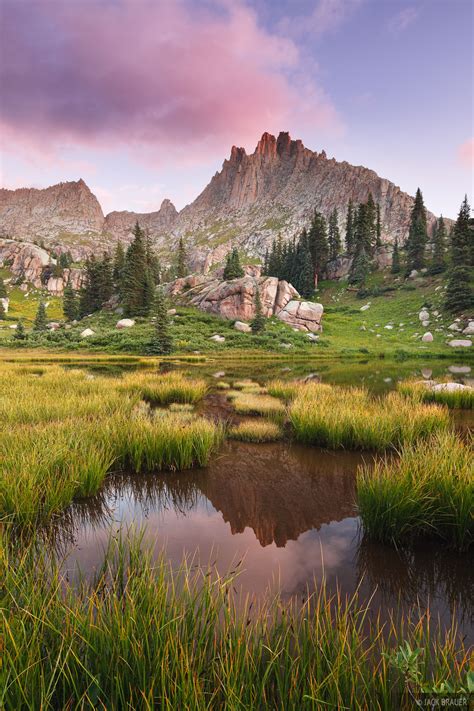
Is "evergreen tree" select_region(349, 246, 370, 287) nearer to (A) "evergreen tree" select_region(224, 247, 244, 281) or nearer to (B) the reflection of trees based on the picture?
(A) "evergreen tree" select_region(224, 247, 244, 281)

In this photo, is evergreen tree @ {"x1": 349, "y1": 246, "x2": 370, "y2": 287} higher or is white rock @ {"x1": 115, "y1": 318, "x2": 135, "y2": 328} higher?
evergreen tree @ {"x1": 349, "y1": 246, "x2": 370, "y2": 287}

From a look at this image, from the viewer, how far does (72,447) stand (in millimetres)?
6824

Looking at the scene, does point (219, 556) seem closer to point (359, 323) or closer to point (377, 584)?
point (377, 584)

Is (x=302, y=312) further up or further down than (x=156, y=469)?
further up

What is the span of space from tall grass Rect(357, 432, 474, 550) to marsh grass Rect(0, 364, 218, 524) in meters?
4.05

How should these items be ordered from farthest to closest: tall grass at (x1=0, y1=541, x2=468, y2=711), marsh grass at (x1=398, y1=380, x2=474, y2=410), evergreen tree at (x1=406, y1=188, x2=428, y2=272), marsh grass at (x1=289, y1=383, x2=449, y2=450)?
evergreen tree at (x1=406, y1=188, x2=428, y2=272)
marsh grass at (x1=398, y1=380, x2=474, y2=410)
marsh grass at (x1=289, y1=383, x2=449, y2=450)
tall grass at (x1=0, y1=541, x2=468, y2=711)

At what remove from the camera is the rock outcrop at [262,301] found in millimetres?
62281

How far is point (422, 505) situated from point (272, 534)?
2282 mm

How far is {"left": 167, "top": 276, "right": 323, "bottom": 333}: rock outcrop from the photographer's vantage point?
204ft

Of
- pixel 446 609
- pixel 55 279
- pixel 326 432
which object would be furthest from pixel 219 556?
pixel 55 279

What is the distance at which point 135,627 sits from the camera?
241 centimetres

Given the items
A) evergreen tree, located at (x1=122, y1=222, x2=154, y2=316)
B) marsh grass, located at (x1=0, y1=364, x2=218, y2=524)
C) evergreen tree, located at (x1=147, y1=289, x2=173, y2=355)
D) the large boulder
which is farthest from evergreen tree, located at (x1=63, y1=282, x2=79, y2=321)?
marsh grass, located at (x1=0, y1=364, x2=218, y2=524)

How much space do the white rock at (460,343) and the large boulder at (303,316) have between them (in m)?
21.5

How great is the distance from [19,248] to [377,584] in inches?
8071
